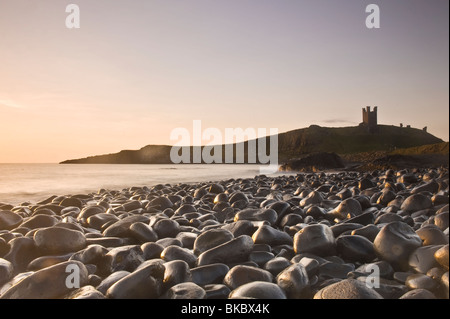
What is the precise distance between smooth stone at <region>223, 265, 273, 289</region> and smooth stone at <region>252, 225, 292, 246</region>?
0.83 meters

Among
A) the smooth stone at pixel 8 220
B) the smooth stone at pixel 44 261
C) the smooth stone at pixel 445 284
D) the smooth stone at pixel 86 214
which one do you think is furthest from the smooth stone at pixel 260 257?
the smooth stone at pixel 8 220

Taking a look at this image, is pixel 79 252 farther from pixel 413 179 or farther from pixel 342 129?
pixel 342 129

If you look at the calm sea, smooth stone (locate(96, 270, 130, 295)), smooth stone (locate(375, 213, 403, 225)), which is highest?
smooth stone (locate(375, 213, 403, 225))

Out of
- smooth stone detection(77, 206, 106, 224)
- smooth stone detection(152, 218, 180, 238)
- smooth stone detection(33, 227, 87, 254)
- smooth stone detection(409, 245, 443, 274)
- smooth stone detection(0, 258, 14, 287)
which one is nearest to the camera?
smooth stone detection(409, 245, 443, 274)

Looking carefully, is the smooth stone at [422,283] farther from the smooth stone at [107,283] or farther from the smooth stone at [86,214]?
the smooth stone at [86,214]

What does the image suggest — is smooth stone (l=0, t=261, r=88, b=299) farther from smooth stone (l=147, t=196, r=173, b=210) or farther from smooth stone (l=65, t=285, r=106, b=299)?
smooth stone (l=147, t=196, r=173, b=210)

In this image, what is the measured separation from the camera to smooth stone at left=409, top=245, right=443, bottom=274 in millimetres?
2346

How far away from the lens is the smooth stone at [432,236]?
2.66 metres

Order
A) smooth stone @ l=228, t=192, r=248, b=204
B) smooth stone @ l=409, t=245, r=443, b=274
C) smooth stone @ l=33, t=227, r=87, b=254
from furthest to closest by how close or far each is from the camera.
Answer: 1. smooth stone @ l=228, t=192, r=248, b=204
2. smooth stone @ l=33, t=227, r=87, b=254
3. smooth stone @ l=409, t=245, r=443, b=274

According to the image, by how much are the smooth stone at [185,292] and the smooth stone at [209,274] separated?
0.24 m

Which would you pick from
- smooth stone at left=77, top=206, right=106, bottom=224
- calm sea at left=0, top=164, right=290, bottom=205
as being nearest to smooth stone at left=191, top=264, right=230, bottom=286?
smooth stone at left=77, top=206, right=106, bottom=224

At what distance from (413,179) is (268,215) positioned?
5.60 m

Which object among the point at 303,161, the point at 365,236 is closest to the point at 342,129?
the point at 303,161

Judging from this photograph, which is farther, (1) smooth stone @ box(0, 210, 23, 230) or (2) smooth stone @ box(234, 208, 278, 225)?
(1) smooth stone @ box(0, 210, 23, 230)
